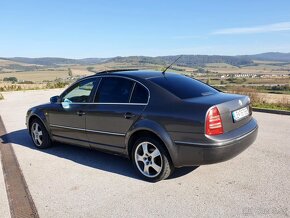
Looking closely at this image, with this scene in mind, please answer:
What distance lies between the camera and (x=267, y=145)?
6668mm

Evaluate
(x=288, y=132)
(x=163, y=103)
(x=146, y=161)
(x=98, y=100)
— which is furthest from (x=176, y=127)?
(x=288, y=132)

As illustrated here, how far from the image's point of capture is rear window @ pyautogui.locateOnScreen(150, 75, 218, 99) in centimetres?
495

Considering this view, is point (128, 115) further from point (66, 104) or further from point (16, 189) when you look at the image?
point (16, 189)

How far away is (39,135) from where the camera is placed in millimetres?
7168

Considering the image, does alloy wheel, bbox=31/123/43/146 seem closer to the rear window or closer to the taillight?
the rear window

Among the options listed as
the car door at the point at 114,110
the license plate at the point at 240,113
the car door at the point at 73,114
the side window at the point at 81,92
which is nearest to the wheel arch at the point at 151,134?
the car door at the point at 114,110

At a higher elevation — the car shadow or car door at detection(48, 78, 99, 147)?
car door at detection(48, 78, 99, 147)

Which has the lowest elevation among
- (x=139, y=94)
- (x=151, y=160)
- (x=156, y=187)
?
(x=156, y=187)

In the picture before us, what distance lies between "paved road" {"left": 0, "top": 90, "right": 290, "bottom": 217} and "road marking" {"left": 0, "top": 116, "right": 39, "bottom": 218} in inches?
3.2

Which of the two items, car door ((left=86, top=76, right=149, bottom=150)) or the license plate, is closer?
the license plate

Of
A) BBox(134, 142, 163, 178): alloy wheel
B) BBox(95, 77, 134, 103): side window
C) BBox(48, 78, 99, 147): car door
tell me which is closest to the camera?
BBox(134, 142, 163, 178): alloy wheel

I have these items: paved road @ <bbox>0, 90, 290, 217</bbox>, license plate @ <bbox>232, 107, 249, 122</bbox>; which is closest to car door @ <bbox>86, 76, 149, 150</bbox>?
paved road @ <bbox>0, 90, 290, 217</bbox>

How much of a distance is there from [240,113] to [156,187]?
1.63 metres

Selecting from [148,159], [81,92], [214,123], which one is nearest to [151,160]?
[148,159]
